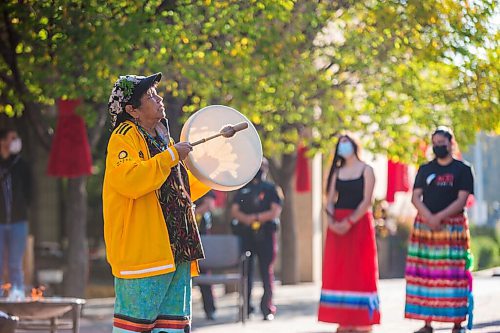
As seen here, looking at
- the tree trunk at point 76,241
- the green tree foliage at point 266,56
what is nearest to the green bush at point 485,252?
the green tree foliage at point 266,56

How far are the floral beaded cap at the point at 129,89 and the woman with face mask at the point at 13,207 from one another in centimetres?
676

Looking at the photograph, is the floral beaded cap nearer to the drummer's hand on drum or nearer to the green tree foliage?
the drummer's hand on drum

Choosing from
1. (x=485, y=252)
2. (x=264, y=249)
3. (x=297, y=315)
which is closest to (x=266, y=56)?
(x=264, y=249)

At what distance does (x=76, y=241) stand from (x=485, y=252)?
15591 millimetres

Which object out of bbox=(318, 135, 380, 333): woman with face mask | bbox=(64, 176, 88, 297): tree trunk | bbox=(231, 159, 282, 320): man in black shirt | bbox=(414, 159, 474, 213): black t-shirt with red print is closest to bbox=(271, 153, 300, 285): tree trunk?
bbox=(64, 176, 88, 297): tree trunk

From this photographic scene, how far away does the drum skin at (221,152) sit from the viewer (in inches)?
267

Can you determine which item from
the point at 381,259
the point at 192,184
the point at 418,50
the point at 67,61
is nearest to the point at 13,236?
the point at 67,61

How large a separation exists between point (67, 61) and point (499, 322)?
5432mm

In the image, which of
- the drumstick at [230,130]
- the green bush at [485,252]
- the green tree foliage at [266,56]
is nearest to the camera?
the drumstick at [230,130]

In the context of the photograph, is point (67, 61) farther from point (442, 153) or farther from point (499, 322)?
point (499, 322)

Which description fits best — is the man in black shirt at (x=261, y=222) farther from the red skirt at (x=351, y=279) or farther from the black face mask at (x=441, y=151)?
the black face mask at (x=441, y=151)

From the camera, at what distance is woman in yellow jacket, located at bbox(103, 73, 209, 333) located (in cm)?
652

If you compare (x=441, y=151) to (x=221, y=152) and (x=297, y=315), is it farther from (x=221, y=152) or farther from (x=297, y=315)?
(x=221, y=152)

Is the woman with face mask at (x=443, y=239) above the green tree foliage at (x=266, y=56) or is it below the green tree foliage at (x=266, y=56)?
below
